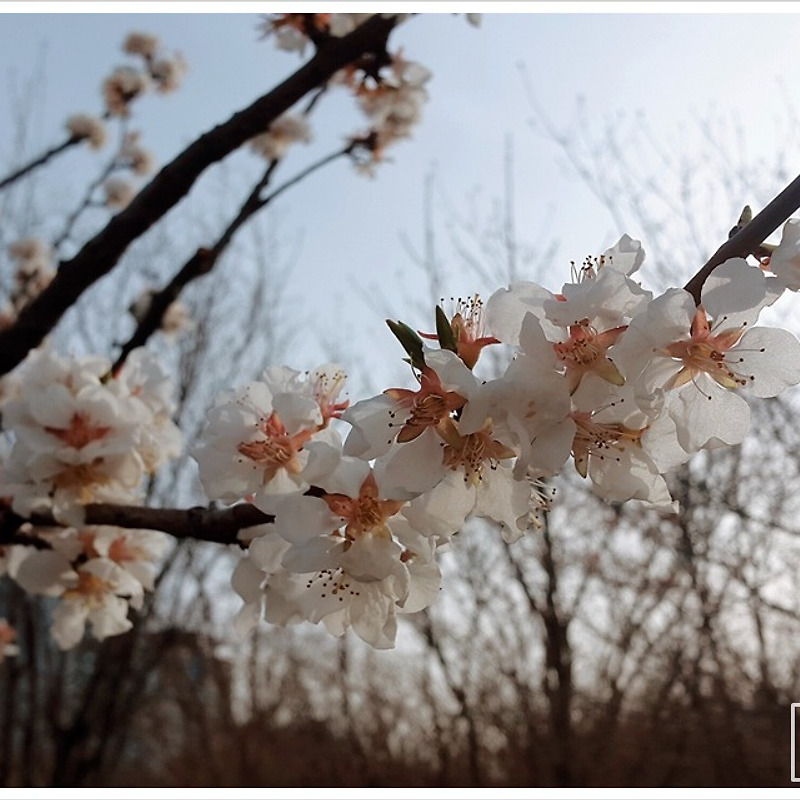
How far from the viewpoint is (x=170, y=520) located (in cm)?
91

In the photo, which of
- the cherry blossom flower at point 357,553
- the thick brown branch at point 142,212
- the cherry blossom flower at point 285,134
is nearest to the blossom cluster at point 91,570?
the thick brown branch at point 142,212

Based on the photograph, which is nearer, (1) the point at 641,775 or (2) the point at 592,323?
(2) the point at 592,323

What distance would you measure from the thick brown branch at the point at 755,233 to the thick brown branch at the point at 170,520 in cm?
45

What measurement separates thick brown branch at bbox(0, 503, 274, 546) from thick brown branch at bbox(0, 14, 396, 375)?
41 centimetres

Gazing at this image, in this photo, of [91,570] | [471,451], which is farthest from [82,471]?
[471,451]

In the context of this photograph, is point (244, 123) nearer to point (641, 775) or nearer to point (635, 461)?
point (635, 461)

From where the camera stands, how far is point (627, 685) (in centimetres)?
437

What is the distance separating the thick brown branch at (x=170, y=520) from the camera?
794 millimetres

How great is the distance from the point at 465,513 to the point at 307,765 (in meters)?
5.81

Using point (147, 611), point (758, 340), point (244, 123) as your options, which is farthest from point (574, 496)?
point (758, 340)

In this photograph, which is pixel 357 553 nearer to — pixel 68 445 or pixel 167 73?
pixel 68 445

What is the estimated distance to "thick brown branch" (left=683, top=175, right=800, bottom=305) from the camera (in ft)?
1.89

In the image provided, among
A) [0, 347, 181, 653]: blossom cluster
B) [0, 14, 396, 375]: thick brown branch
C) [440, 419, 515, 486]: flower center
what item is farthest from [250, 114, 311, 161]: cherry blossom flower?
[440, 419, 515, 486]: flower center

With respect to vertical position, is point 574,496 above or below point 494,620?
above
